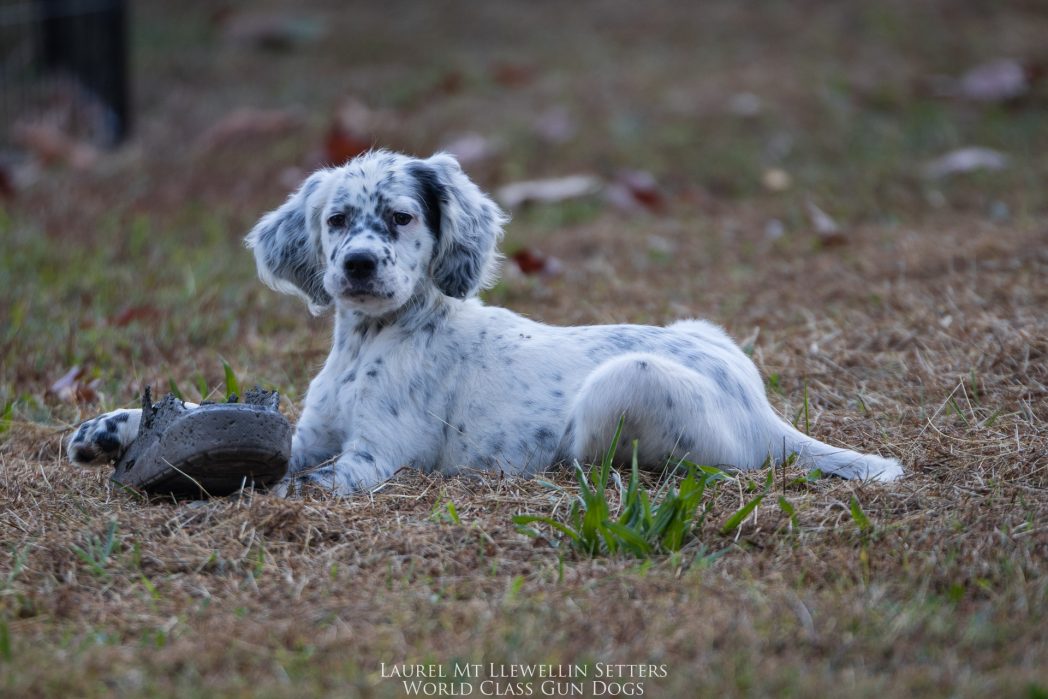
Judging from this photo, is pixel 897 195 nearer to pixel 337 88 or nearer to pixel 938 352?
pixel 938 352

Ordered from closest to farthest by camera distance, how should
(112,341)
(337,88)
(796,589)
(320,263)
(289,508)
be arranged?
(796,589), (289,508), (320,263), (112,341), (337,88)

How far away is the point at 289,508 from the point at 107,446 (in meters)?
0.83

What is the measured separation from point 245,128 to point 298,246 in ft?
20.2

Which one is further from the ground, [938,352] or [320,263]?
[320,263]

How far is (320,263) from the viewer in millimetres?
4227

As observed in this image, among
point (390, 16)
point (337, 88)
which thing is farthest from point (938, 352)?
point (390, 16)

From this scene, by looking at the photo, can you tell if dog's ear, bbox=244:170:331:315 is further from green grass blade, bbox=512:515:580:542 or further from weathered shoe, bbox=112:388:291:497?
green grass blade, bbox=512:515:580:542

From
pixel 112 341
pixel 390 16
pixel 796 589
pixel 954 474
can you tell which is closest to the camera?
pixel 796 589

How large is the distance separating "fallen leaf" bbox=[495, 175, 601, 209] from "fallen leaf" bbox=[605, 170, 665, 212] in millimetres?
210

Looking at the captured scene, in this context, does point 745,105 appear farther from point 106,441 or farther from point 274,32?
point 106,441

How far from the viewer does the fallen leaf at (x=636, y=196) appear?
28.3ft

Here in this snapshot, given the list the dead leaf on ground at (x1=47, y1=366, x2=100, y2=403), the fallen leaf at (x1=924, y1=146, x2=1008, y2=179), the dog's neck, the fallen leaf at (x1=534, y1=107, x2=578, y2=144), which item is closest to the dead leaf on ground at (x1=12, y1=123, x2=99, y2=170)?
the fallen leaf at (x1=534, y1=107, x2=578, y2=144)

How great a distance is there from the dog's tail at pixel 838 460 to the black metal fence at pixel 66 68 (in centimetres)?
802

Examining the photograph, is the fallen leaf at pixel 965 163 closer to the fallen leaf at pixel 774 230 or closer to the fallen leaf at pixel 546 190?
the fallen leaf at pixel 774 230
